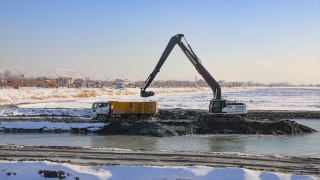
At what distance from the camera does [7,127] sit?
30.2 metres

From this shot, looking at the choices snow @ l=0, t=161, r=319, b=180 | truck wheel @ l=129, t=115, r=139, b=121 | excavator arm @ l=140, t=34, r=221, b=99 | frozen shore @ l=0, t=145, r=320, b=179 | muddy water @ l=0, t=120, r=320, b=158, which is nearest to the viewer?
snow @ l=0, t=161, r=319, b=180

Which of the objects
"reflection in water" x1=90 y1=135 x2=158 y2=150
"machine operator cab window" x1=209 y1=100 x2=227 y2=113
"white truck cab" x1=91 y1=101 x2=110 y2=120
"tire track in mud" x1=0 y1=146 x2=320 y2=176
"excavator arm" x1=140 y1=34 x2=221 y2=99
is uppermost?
"excavator arm" x1=140 y1=34 x2=221 y2=99

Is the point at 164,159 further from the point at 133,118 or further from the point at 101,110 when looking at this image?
the point at 101,110

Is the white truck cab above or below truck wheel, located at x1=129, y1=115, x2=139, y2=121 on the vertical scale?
above

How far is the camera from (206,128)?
29172mm

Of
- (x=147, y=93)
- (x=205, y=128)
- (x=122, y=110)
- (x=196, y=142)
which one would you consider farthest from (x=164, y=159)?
(x=122, y=110)

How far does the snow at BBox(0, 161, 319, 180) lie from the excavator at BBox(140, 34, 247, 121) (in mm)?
17727

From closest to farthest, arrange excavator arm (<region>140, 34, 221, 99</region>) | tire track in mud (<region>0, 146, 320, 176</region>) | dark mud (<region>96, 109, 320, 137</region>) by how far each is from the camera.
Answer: tire track in mud (<region>0, 146, 320, 176</region>), dark mud (<region>96, 109, 320, 137</region>), excavator arm (<region>140, 34, 221, 99</region>)

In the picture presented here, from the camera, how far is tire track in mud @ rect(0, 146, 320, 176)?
16125 mm

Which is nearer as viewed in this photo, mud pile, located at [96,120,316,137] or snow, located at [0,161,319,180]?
snow, located at [0,161,319,180]

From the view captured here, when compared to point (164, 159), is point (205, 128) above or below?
above

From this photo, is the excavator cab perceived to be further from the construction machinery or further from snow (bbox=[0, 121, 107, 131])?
snow (bbox=[0, 121, 107, 131])

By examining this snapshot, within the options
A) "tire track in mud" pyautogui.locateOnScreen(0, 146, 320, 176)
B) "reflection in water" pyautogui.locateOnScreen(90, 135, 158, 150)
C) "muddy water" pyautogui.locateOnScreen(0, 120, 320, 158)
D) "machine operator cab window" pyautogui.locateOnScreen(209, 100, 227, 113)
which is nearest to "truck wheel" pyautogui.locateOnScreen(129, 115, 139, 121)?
"muddy water" pyautogui.locateOnScreen(0, 120, 320, 158)

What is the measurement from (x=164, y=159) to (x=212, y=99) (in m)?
15.9
